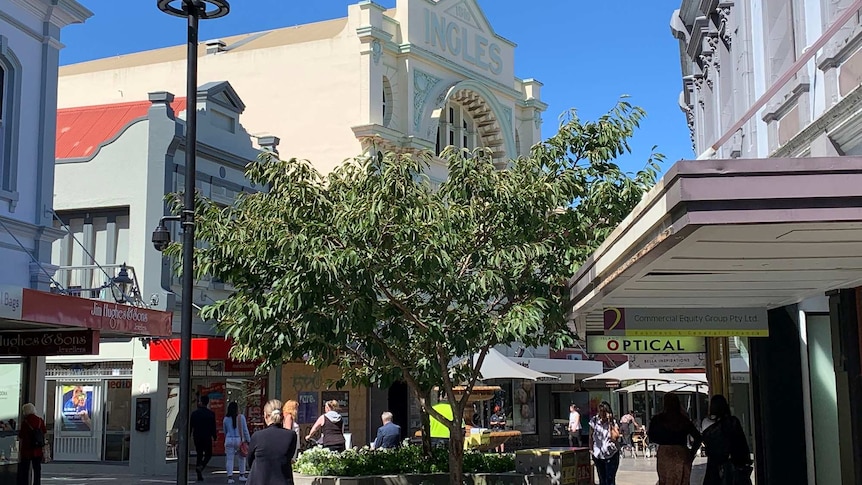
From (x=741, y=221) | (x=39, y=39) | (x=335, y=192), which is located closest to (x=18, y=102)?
(x=39, y=39)

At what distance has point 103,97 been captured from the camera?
3691 cm

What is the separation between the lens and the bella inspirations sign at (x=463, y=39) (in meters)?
36.4

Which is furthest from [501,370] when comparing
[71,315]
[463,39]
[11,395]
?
[463,39]

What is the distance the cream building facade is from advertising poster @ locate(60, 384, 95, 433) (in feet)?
39.7

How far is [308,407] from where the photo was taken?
27.2 meters

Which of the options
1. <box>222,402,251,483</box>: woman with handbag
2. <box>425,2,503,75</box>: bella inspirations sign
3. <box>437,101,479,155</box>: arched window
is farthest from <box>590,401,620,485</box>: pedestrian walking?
<box>425,2,503,75</box>: bella inspirations sign

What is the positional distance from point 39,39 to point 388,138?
16477 mm

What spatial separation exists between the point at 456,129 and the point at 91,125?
15087 mm

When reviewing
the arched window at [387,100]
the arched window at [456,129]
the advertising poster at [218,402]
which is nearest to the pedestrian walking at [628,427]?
the arched window at [456,129]

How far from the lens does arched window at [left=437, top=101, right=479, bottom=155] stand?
37.6 m

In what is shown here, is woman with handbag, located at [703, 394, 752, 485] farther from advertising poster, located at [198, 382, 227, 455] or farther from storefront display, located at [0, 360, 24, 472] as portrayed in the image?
advertising poster, located at [198, 382, 227, 455]

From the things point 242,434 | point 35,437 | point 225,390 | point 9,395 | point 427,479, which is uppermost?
Result: point 225,390

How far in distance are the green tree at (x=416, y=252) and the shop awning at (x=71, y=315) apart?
7.56ft

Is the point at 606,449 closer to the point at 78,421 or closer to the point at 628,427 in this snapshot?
the point at 78,421
